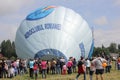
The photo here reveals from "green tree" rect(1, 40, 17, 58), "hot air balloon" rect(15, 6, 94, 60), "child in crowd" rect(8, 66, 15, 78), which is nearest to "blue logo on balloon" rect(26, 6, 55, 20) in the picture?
"hot air balloon" rect(15, 6, 94, 60)

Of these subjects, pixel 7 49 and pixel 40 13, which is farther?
pixel 7 49

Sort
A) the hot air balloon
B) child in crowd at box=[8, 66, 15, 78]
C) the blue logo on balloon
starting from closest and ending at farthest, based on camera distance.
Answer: child in crowd at box=[8, 66, 15, 78], the hot air balloon, the blue logo on balloon

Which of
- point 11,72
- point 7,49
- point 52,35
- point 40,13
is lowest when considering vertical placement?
point 11,72

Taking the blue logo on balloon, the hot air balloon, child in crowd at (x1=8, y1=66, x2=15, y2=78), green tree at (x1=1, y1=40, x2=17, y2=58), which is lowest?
child in crowd at (x1=8, y1=66, x2=15, y2=78)

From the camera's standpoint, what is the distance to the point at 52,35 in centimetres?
2941

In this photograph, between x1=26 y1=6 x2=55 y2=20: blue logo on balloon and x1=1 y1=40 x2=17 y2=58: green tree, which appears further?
x1=1 y1=40 x2=17 y2=58: green tree

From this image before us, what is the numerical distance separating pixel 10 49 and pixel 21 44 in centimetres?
Result: 9645

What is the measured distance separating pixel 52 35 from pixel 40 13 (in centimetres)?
274

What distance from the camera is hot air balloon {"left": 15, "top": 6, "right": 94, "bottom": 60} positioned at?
2914cm

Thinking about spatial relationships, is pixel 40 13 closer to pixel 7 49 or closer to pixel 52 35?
pixel 52 35

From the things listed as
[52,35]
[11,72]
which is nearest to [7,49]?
[52,35]

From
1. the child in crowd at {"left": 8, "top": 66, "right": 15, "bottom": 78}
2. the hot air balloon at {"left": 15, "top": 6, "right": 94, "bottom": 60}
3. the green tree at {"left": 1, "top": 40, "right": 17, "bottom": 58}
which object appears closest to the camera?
the child in crowd at {"left": 8, "top": 66, "right": 15, "bottom": 78}

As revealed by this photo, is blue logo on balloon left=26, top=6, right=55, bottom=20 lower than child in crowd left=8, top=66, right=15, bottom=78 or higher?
higher

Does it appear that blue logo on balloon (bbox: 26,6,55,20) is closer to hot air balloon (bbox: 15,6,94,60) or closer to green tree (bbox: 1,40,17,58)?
hot air balloon (bbox: 15,6,94,60)
